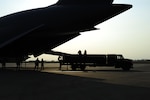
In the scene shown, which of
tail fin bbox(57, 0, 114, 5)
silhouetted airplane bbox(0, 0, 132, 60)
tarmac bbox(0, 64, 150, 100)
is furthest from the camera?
tail fin bbox(57, 0, 114, 5)

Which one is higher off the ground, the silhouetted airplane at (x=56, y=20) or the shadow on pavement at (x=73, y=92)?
the silhouetted airplane at (x=56, y=20)

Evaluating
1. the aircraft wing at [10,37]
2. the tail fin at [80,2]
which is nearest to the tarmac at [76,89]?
the aircraft wing at [10,37]

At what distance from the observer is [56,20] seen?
3231 centimetres

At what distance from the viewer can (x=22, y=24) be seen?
33469 mm

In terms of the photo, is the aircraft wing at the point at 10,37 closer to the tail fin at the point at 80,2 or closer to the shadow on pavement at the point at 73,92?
the tail fin at the point at 80,2

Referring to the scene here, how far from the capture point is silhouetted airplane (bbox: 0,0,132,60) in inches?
1229

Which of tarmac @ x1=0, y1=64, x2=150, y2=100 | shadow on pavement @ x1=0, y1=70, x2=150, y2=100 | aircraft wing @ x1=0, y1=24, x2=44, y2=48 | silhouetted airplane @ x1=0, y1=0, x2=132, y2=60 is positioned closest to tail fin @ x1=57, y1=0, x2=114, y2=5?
silhouetted airplane @ x1=0, y1=0, x2=132, y2=60

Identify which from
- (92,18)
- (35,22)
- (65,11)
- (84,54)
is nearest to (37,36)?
(35,22)

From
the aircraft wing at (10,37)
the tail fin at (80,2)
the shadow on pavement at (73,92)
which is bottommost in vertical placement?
the shadow on pavement at (73,92)

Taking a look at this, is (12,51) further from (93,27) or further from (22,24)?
(93,27)

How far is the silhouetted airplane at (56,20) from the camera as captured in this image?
102ft

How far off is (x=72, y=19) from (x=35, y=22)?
12.3ft

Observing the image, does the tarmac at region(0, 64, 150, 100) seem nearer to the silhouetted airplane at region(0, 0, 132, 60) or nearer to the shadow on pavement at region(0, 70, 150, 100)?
the shadow on pavement at region(0, 70, 150, 100)

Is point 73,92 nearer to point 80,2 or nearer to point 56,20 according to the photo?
point 56,20
